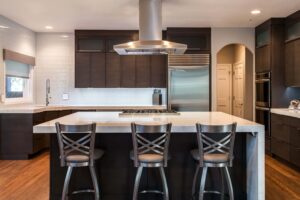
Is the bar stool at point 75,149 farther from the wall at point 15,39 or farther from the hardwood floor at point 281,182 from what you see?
the wall at point 15,39

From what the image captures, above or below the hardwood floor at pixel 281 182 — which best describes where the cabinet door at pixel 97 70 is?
above

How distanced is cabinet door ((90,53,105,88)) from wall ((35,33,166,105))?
286mm

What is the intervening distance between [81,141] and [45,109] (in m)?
3.27

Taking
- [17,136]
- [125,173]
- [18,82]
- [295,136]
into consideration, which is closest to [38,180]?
[17,136]

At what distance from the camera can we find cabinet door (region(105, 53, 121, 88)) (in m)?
7.16

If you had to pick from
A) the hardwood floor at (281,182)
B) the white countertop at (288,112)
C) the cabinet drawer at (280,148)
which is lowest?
the hardwood floor at (281,182)

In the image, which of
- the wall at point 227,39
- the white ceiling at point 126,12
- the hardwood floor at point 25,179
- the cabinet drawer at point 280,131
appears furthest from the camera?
the wall at point 227,39

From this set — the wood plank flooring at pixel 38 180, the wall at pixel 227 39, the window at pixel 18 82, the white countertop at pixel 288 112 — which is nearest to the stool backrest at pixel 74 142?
the wood plank flooring at pixel 38 180

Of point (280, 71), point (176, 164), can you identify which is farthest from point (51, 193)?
point (280, 71)

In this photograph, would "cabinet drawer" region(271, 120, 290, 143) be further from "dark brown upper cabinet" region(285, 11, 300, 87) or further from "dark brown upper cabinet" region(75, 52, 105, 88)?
"dark brown upper cabinet" region(75, 52, 105, 88)

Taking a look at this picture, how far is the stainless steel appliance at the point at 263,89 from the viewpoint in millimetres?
6180

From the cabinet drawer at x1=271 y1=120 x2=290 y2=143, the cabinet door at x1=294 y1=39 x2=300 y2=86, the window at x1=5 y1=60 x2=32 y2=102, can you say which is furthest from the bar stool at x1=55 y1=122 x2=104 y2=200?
the cabinet door at x1=294 y1=39 x2=300 y2=86

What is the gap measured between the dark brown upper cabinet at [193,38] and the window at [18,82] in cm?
330

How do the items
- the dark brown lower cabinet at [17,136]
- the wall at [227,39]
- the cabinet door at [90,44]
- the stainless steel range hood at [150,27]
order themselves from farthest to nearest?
the cabinet door at [90,44] → the wall at [227,39] → the dark brown lower cabinet at [17,136] → the stainless steel range hood at [150,27]
